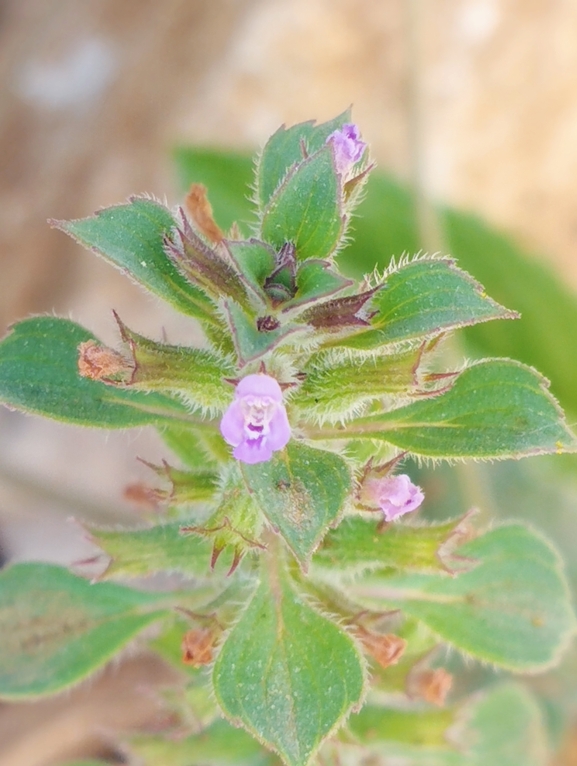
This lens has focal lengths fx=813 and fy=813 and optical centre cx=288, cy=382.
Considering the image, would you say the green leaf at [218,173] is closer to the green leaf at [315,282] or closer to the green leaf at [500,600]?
the green leaf at [500,600]

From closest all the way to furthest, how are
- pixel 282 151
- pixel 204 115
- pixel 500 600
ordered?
pixel 282 151 < pixel 500 600 < pixel 204 115

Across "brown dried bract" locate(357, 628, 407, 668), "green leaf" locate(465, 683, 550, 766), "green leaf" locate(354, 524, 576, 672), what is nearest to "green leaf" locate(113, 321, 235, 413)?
"brown dried bract" locate(357, 628, 407, 668)

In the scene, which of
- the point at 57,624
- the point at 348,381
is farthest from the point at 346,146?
the point at 57,624

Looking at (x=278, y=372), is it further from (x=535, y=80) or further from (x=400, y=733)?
(x=535, y=80)

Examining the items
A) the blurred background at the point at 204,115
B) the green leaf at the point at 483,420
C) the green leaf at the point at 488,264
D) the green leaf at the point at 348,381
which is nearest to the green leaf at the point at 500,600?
the green leaf at the point at 483,420

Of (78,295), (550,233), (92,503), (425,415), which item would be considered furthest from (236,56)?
(425,415)

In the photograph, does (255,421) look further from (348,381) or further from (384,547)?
(384,547)
